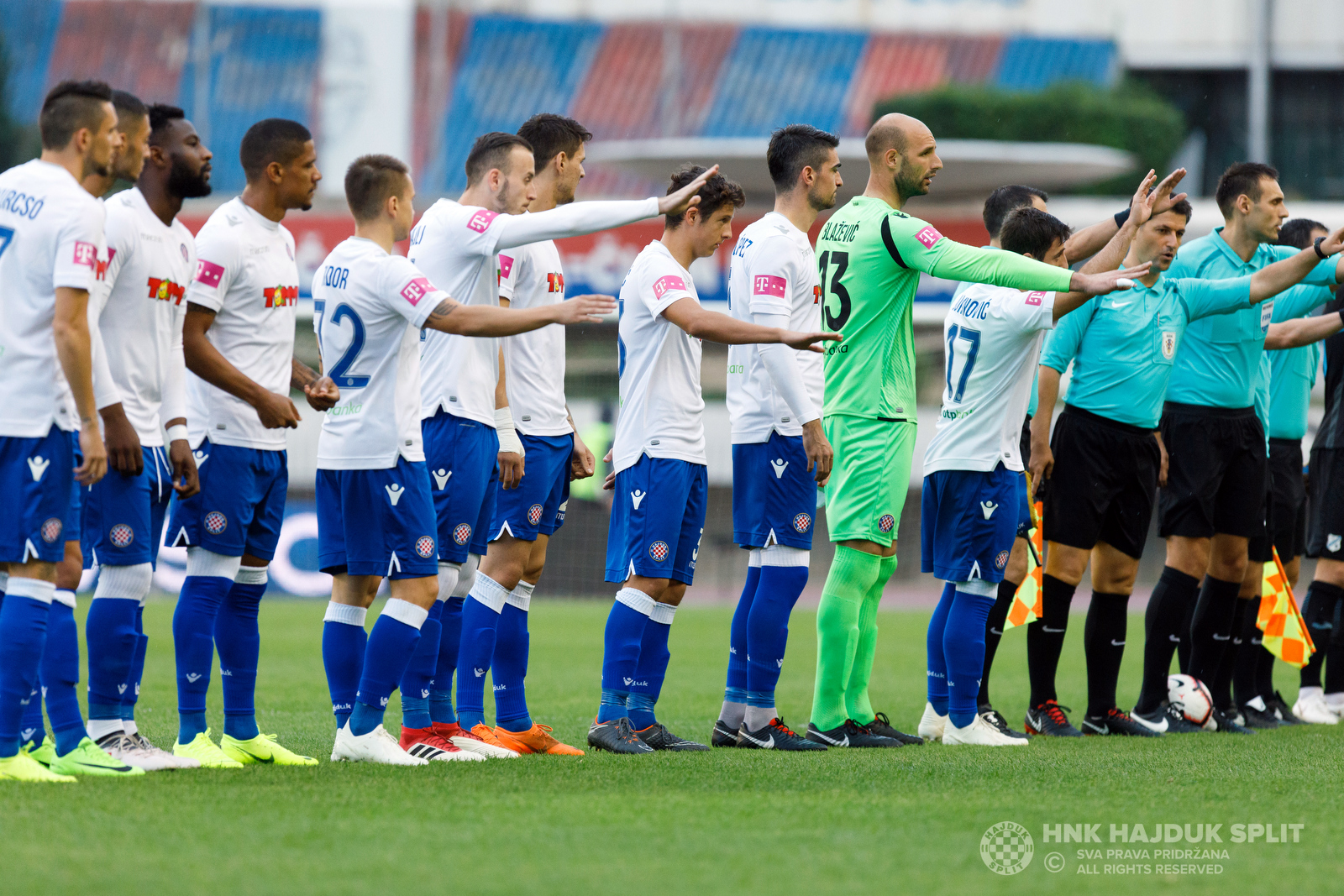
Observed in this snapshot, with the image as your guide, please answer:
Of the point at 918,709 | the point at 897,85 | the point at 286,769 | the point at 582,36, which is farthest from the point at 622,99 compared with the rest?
the point at 286,769

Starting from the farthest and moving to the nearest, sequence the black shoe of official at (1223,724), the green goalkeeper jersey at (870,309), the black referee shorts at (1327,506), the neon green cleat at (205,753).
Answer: the black referee shorts at (1327,506)
the black shoe of official at (1223,724)
the green goalkeeper jersey at (870,309)
the neon green cleat at (205,753)

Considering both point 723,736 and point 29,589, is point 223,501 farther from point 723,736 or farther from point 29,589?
point 723,736

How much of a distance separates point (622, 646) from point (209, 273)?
2279 millimetres

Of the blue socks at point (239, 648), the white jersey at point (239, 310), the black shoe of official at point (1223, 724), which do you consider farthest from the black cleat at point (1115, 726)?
the white jersey at point (239, 310)

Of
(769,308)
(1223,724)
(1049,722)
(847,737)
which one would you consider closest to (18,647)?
(769,308)

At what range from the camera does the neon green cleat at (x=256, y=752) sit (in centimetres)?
591

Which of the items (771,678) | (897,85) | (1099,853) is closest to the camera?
(1099,853)

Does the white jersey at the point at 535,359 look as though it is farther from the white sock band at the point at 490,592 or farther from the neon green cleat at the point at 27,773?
the neon green cleat at the point at 27,773

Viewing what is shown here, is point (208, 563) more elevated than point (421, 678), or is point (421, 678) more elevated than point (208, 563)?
point (208, 563)

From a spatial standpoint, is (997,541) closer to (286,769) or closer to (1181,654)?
(1181,654)

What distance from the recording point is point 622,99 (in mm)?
39625

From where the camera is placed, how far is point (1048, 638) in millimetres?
7484

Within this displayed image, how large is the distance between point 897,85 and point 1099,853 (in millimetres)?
37114

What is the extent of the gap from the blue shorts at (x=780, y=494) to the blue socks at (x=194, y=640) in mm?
2230
